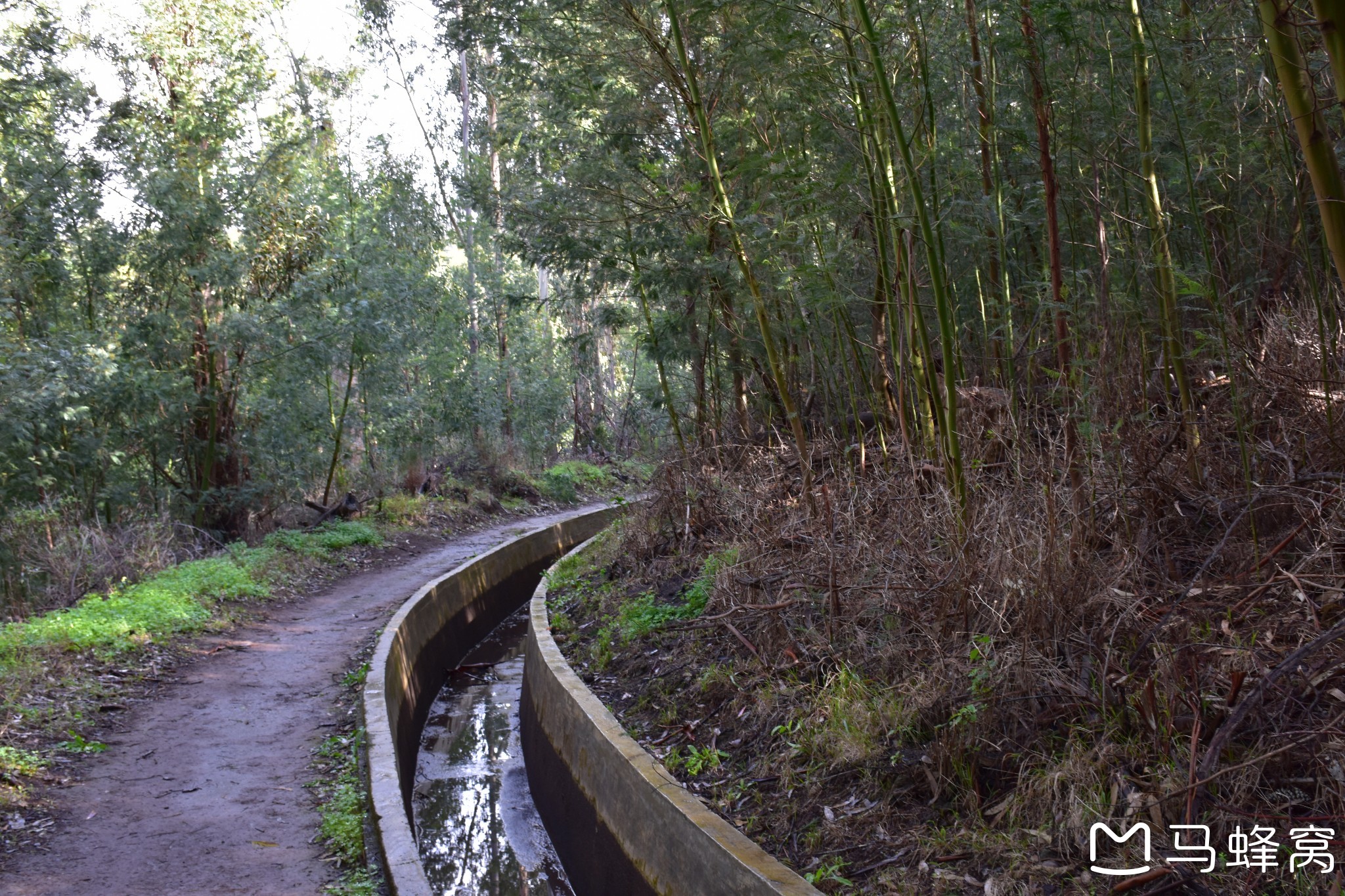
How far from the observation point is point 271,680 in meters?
8.52

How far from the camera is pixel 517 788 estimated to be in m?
8.52

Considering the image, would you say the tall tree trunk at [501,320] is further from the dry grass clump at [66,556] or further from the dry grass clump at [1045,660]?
the dry grass clump at [1045,660]

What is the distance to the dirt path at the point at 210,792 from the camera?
4.75 m

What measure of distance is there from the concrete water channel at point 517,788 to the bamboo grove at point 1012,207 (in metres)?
2.32

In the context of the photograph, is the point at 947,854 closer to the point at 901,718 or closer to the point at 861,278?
the point at 901,718

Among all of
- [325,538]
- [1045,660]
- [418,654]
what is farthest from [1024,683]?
[325,538]

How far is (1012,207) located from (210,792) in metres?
6.76

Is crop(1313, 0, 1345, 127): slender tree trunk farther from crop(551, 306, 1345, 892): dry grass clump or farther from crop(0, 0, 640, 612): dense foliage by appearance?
crop(0, 0, 640, 612): dense foliage

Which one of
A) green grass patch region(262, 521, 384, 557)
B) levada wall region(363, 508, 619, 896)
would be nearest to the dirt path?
levada wall region(363, 508, 619, 896)

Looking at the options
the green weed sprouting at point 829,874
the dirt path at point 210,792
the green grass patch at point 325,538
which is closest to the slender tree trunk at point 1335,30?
the green weed sprouting at point 829,874

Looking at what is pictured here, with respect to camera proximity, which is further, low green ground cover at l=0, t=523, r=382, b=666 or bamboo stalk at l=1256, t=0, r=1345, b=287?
low green ground cover at l=0, t=523, r=382, b=666

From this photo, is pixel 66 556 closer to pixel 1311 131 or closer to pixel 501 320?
pixel 1311 131

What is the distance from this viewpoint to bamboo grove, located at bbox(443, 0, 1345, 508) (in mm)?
4922

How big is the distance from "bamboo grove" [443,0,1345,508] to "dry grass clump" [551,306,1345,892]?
0.19 m
